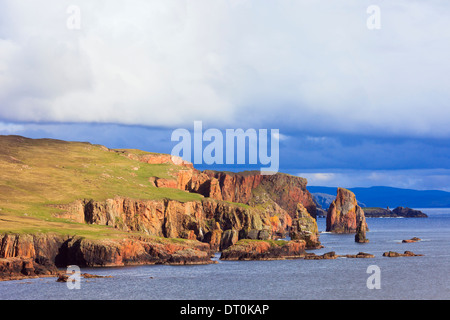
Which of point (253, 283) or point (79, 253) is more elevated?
point (79, 253)

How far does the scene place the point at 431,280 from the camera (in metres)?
145

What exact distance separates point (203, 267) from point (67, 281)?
4573 centimetres

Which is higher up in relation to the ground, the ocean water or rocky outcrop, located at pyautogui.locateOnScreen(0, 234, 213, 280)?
rocky outcrop, located at pyautogui.locateOnScreen(0, 234, 213, 280)

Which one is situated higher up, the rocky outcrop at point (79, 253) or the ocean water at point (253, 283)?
the rocky outcrop at point (79, 253)

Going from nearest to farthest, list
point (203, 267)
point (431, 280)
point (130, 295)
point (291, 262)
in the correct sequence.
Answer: point (130, 295)
point (431, 280)
point (203, 267)
point (291, 262)

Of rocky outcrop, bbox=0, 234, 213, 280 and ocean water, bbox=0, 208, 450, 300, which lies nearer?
ocean water, bbox=0, 208, 450, 300

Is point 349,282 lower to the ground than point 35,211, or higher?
lower

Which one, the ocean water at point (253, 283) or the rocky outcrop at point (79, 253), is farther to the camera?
the rocky outcrop at point (79, 253)

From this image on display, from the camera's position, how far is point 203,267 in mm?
173000

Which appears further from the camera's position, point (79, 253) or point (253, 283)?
point (79, 253)
